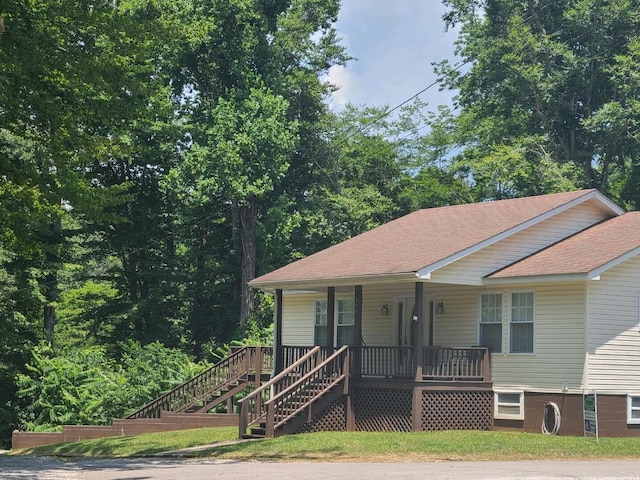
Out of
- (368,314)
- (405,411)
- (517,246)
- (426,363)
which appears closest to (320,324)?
(368,314)

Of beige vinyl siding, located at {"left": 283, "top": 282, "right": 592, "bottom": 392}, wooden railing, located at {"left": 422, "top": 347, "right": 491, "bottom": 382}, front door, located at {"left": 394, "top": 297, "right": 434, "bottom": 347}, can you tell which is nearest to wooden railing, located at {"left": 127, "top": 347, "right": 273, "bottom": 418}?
beige vinyl siding, located at {"left": 283, "top": 282, "right": 592, "bottom": 392}

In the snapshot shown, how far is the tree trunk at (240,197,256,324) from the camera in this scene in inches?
1730

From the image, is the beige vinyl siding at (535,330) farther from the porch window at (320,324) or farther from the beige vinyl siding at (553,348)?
the porch window at (320,324)

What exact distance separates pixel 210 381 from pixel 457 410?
927 cm

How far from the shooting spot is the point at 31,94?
18594 mm

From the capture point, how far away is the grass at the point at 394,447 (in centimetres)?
1881

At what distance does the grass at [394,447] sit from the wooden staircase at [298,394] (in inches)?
29.5

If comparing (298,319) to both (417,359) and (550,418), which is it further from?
(550,418)

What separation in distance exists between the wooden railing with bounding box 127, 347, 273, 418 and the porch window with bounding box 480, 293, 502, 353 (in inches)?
302

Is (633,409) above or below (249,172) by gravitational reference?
below

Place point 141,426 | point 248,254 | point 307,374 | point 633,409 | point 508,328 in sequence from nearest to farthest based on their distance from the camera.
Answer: point 633,409
point 307,374
point 508,328
point 141,426
point 248,254

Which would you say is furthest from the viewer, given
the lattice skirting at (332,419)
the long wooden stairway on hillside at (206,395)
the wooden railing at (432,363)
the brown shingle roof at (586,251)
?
the long wooden stairway on hillside at (206,395)

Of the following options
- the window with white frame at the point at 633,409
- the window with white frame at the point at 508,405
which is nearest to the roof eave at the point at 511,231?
the window with white frame at the point at 508,405

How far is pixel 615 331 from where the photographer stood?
2297cm
